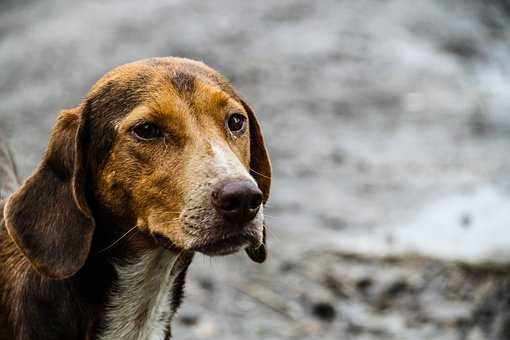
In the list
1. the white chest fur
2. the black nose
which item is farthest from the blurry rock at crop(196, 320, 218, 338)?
the black nose

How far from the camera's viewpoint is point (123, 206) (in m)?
4.14

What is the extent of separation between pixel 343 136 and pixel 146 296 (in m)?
6.75

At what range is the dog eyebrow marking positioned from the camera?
14.0ft

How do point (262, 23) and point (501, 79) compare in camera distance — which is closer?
point (501, 79)

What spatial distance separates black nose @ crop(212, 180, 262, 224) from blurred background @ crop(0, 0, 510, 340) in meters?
2.98

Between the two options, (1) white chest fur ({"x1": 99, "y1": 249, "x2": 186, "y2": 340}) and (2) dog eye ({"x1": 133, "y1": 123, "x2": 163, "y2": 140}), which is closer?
(2) dog eye ({"x1": 133, "y1": 123, "x2": 163, "y2": 140})

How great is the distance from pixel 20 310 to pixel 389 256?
4393mm

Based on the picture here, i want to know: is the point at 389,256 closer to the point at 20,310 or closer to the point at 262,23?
the point at 20,310

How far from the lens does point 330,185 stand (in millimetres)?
9625

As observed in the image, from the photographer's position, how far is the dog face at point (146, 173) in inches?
153

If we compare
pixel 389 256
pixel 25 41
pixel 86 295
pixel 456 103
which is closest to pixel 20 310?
pixel 86 295

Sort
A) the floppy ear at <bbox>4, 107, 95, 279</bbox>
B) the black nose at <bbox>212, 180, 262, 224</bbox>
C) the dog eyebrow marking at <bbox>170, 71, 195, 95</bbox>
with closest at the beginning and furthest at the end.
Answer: the black nose at <bbox>212, 180, 262, 224</bbox> → the floppy ear at <bbox>4, 107, 95, 279</bbox> → the dog eyebrow marking at <bbox>170, 71, 195, 95</bbox>

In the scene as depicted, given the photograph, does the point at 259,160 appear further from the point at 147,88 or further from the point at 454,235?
the point at 454,235

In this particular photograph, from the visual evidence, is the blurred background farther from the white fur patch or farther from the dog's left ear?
the white fur patch
